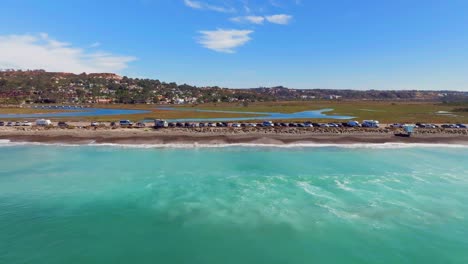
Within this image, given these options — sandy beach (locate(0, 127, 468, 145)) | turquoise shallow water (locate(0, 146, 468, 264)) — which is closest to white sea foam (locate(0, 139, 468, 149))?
sandy beach (locate(0, 127, 468, 145))

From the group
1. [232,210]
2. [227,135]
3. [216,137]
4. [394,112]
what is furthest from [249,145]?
[394,112]

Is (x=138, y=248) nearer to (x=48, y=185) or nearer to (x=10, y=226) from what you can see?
(x=10, y=226)

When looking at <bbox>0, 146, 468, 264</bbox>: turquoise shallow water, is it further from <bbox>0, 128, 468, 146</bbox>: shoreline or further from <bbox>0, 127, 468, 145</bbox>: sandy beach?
<bbox>0, 127, 468, 145</bbox>: sandy beach

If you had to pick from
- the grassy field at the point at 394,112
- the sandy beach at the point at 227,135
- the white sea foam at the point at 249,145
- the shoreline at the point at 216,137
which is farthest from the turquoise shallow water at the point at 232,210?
the grassy field at the point at 394,112

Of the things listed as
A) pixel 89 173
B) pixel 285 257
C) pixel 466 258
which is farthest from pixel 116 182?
pixel 466 258

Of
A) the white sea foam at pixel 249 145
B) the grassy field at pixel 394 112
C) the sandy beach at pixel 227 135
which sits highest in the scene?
the grassy field at pixel 394 112

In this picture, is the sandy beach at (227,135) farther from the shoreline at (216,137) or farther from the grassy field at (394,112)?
the grassy field at (394,112)

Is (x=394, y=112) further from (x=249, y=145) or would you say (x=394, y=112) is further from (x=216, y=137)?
(x=216, y=137)

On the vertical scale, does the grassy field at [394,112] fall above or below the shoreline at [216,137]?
above
